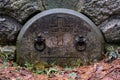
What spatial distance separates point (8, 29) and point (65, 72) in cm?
127

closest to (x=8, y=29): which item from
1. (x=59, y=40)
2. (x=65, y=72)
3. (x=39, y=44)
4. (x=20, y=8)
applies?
(x=20, y=8)

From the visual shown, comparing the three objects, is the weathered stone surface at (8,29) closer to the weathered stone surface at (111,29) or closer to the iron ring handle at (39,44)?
the iron ring handle at (39,44)

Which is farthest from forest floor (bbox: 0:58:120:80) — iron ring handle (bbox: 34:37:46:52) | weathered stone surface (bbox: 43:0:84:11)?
weathered stone surface (bbox: 43:0:84:11)

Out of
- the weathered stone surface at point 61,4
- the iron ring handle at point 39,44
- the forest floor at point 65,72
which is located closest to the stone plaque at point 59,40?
the iron ring handle at point 39,44

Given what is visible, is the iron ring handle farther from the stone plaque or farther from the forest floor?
the forest floor

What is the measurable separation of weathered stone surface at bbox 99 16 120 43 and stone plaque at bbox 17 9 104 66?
27 centimetres

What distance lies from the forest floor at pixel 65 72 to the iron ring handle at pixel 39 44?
0.30 meters

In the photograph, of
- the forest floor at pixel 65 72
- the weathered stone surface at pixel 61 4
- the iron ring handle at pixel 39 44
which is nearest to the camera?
the forest floor at pixel 65 72

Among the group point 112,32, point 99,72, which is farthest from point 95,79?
point 112,32

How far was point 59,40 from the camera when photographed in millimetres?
4797

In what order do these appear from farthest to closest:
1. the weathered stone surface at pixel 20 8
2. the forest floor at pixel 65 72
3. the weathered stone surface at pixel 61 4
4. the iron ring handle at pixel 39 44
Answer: the weathered stone surface at pixel 61 4, the weathered stone surface at pixel 20 8, the iron ring handle at pixel 39 44, the forest floor at pixel 65 72

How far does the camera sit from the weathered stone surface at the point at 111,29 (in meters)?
5.00

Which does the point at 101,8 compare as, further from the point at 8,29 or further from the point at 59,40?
the point at 8,29

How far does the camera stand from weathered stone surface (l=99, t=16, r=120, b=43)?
16.4ft
